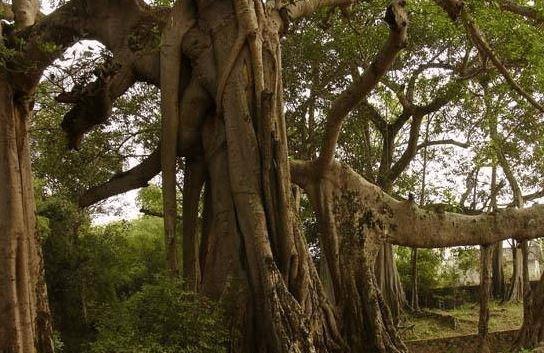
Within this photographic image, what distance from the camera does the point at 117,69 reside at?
289 inches

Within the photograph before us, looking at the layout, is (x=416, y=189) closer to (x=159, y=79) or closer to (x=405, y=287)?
(x=405, y=287)

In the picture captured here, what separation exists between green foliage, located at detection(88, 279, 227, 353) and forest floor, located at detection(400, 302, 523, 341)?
7.60 m

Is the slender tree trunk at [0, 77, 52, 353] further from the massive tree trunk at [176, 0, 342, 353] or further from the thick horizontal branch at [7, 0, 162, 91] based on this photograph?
the massive tree trunk at [176, 0, 342, 353]

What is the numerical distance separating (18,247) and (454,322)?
10.3m

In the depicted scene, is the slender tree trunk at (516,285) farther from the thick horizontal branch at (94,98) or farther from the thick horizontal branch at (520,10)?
the thick horizontal branch at (94,98)

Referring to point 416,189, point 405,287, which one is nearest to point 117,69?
point 416,189

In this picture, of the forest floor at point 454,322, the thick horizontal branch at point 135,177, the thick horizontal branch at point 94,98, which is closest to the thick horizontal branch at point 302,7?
the thick horizontal branch at point 94,98

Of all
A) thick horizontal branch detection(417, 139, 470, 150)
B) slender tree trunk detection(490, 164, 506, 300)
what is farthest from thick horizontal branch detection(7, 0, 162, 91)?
slender tree trunk detection(490, 164, 506, 300)

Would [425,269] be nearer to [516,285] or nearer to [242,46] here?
[516,285]

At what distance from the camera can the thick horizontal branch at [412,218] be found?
8.55 meters

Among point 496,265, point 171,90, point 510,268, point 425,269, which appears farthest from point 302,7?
point 510,268

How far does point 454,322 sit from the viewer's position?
1424 cm

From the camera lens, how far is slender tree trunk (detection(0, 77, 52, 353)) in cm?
629

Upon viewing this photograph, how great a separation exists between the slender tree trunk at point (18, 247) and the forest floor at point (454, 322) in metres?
Answer: 7.36
